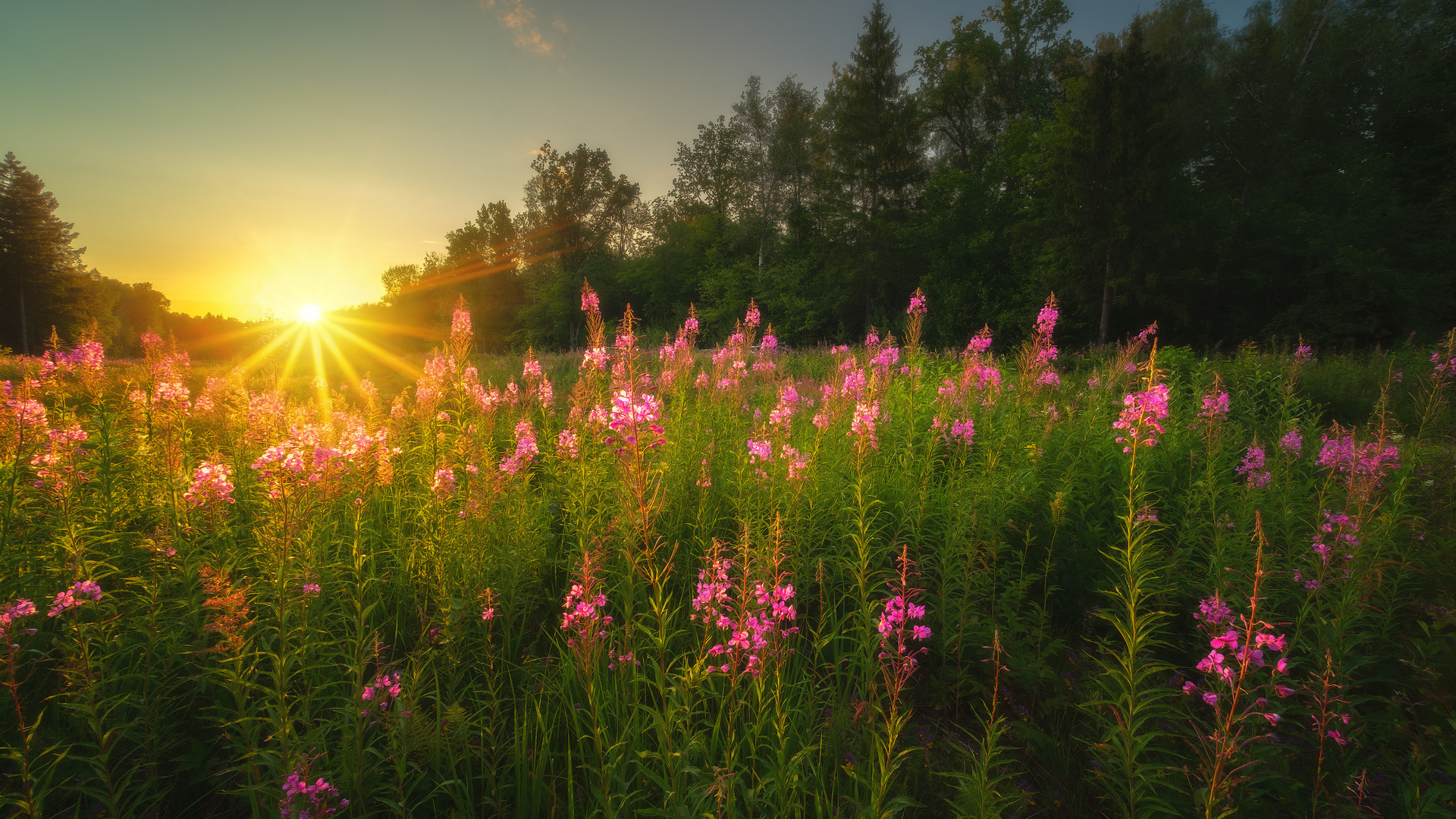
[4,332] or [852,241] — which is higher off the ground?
[852,241]

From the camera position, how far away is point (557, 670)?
2521 mm

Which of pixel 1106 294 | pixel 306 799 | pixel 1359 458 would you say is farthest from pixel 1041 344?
pixel 1106 294

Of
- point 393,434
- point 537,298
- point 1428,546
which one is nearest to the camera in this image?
point 1428,546

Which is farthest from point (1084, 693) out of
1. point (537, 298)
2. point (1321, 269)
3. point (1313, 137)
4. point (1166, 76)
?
point (537, 298)

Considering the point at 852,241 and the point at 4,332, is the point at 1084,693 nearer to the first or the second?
the point at 852,241

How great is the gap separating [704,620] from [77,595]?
2.46 metres

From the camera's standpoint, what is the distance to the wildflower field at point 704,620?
1.76 meters

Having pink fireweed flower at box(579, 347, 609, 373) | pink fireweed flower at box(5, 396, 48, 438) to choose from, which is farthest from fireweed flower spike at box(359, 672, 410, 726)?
pink fireweed flower at box(5, 396, 48, 438)

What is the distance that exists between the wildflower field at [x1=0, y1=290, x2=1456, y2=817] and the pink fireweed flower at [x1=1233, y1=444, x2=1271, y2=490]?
1.5 inches

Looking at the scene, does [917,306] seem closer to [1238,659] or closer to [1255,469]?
[1255,469]

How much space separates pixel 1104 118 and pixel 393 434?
26.7 m

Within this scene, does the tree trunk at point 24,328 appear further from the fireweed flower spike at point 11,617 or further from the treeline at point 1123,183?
the fireweed flower spike at point 11,617

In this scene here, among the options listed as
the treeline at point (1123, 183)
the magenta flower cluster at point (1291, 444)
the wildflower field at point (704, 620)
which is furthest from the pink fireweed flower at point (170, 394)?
the treeline at point (1123, 183)

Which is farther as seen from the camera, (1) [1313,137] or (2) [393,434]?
(1) [1313,137]
